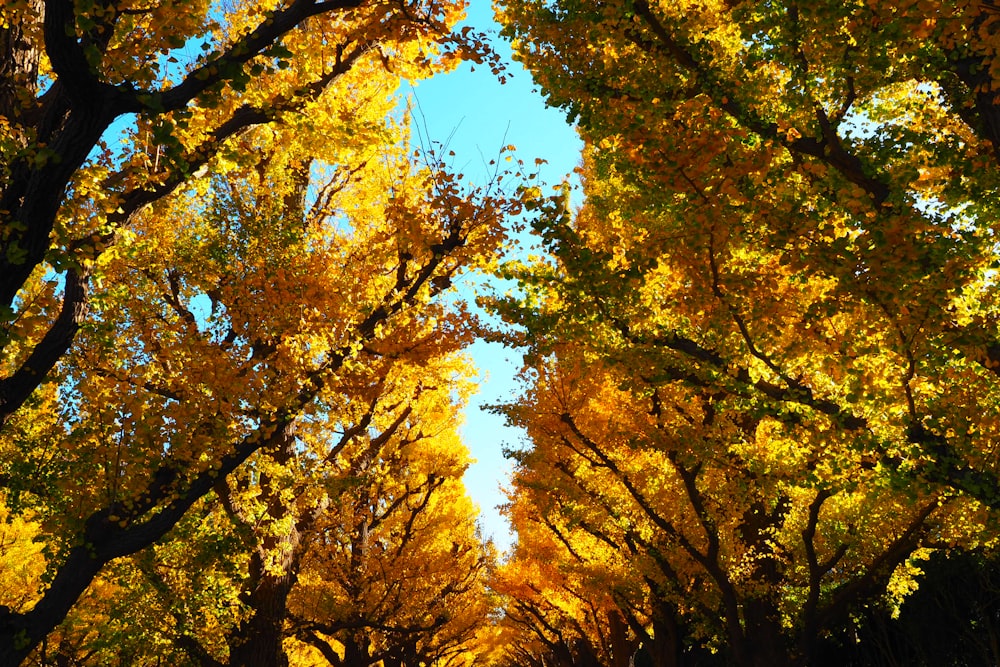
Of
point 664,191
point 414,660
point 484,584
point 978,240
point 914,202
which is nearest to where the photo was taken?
point 978,240

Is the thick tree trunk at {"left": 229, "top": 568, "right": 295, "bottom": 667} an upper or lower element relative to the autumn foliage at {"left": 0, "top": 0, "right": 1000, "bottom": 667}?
lower

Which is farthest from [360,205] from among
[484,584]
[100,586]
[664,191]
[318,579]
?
[484,584]

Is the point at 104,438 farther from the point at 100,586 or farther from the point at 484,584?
the point at 484,584

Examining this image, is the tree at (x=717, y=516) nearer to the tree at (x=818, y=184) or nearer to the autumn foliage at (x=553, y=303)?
the autumn foliage at (x=553, y=303)

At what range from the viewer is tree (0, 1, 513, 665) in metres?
3.93

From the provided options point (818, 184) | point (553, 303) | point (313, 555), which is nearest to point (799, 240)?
point (818, 184)

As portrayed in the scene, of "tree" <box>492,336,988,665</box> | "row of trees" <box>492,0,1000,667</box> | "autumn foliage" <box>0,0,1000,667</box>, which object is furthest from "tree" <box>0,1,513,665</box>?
"tree" <box>492,336,988,665</box>

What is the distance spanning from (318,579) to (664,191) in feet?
38.0

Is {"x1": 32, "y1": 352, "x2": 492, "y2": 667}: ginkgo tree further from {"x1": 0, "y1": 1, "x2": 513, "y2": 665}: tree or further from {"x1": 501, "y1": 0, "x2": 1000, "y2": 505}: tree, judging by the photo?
{"x1": 501, "y1": 0, "x2": 1000, "y2": 505}: tree

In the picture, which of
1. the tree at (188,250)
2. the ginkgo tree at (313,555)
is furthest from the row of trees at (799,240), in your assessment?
the ginkgo tree at (313,555)

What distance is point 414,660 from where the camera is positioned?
68.7 feet

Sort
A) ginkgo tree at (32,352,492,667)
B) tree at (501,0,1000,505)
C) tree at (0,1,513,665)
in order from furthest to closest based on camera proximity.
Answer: ginkgo tree at (32,352,492,667) → tree at (501,0,1000,505) → tree at (0,1,513,665)

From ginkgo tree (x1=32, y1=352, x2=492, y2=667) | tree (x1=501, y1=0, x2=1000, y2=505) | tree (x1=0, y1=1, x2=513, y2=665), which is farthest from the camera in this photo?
ginkgo tree (x1=32, y1=352, x2=492, y2=667)

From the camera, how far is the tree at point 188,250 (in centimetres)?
393
